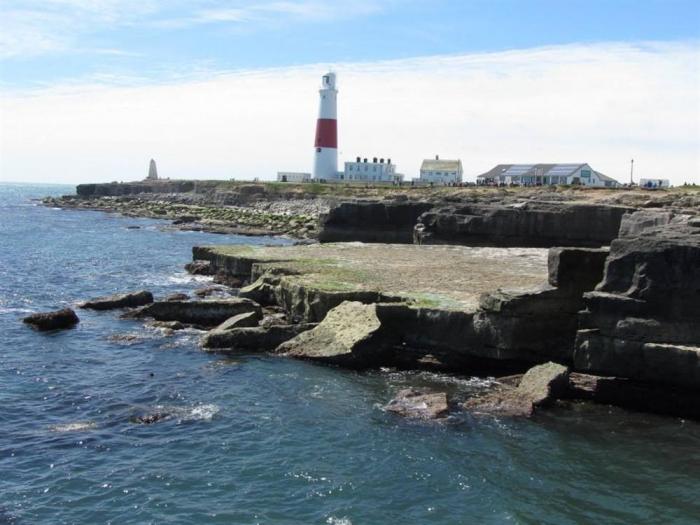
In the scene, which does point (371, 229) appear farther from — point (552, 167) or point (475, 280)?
point (552, 167)

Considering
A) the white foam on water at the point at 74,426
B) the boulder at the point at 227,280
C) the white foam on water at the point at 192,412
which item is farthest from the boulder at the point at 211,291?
the white foam on water at the point at 74,426

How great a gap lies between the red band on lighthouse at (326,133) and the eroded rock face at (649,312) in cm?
9209

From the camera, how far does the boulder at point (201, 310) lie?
25297 millimetres

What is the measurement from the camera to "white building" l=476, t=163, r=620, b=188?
3703 inches

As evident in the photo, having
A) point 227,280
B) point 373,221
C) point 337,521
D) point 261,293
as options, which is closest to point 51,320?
point 261,293

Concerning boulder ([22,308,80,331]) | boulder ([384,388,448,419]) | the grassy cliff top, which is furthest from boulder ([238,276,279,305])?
boulder ([384,388,448,419])

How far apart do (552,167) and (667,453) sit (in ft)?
296

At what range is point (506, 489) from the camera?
12.6m

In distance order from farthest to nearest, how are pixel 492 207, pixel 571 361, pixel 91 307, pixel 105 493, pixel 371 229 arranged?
pixel 371 229 < pixel 492 207 < pixel 91 307 < pixel 571 361 < pixel 105 493

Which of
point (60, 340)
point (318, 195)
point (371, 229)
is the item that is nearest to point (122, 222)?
point (318, 195)

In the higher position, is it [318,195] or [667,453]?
[318,195]

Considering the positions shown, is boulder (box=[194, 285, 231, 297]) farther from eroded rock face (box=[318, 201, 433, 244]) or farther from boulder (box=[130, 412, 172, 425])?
eroded rock face (box=[318, 201, 433, 244])

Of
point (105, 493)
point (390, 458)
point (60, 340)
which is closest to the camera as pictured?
point (105, 493)

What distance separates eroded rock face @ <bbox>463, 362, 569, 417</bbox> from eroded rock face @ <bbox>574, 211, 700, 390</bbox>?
780 mm
